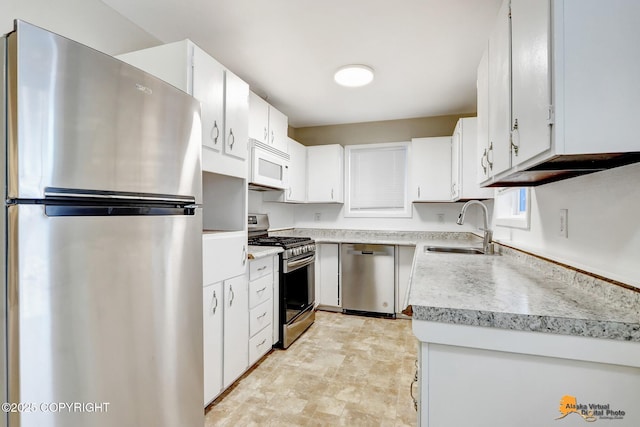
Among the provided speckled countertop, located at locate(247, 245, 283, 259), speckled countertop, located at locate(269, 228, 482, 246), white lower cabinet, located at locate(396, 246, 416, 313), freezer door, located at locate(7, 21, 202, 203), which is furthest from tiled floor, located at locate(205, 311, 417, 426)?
freezer door, located at locate(7, 21, 202, 203)

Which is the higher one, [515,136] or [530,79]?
[530,79]

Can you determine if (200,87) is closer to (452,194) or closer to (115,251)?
(115,251)

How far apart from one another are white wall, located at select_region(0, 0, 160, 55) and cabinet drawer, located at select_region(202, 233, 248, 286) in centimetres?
128

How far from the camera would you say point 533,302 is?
946 mm

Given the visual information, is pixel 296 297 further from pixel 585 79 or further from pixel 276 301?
→ pixel 585 79

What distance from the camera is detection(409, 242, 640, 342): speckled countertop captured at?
79cm

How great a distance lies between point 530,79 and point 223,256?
68.8 inches

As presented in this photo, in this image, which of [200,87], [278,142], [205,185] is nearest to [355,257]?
[278,142]

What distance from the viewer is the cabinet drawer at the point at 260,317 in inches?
90.8

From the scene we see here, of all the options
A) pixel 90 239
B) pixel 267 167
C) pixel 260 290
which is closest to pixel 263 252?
pixel 260 290

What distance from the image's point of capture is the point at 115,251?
1.07 meters

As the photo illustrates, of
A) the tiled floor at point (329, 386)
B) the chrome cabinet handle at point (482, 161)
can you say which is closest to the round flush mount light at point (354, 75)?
the chrome cabinet handle at point (482, 161)

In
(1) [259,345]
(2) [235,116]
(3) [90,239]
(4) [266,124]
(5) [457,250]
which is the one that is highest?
(4) [266,124]

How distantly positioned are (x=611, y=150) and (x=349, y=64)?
2089 millimetres
